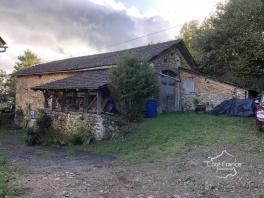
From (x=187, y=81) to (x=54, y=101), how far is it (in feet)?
29.6

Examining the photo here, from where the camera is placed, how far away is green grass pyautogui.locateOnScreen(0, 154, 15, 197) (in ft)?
24.7

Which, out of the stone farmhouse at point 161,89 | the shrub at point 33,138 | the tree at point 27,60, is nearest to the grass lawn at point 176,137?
the stone farmhouse at point 161,89

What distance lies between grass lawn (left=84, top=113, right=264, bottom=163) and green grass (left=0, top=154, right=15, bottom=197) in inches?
154

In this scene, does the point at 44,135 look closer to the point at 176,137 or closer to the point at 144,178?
the point at 176,137

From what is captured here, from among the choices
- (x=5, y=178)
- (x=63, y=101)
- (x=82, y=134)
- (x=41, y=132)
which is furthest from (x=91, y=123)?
(x=5, y=178)

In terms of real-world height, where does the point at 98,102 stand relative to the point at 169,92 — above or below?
below

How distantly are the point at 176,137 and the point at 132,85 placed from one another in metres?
4.66

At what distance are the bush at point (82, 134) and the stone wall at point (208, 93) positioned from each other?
26.3 feet

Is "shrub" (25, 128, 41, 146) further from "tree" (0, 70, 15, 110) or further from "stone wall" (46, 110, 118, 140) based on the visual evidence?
"tree" (0, 70, 15, 110)

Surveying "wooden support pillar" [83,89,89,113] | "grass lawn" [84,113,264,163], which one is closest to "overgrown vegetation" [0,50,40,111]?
"wooden support pillar" [83,89,89,113]

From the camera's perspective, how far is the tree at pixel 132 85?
17812mm

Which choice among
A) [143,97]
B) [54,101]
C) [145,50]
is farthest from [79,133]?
[145,50]

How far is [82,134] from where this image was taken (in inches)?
700

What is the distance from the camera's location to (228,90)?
22.5 m
